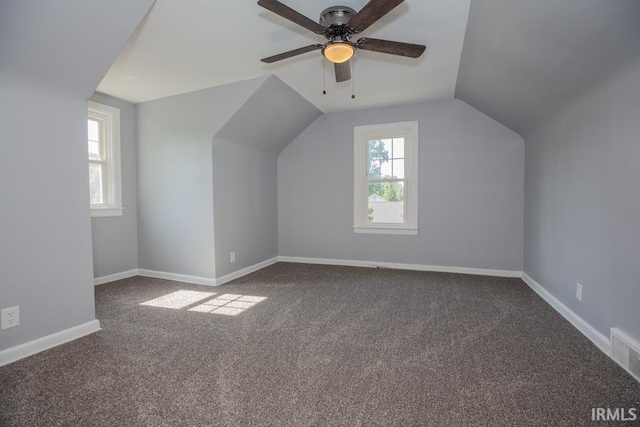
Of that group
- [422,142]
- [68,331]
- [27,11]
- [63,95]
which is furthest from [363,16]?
[68,331]

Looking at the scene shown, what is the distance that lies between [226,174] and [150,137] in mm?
1206

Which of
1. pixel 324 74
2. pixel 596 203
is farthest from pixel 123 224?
pixel 596 203

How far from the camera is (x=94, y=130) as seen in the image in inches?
153

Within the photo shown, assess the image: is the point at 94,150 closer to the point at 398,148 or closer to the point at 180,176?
the point at 180,176

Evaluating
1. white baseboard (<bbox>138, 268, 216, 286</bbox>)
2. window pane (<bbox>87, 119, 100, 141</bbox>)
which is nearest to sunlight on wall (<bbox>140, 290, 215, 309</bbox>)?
white baseboard (<bbox>138, 268, 216, 286</bbox>)

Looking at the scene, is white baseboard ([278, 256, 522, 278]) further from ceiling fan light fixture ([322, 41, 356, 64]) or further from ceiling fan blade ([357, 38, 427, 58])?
ceiling fan light fixture ([322, 41, 356, 64])

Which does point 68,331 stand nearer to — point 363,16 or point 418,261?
point 363,16

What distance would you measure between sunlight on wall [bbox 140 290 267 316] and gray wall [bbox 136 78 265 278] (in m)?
0.47

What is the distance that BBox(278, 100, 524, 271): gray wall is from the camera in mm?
4066

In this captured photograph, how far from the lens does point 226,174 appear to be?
157 inches

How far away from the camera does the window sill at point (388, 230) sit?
14.7 ft

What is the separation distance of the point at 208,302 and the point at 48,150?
187cm

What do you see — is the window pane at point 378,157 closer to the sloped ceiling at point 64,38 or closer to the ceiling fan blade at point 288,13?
the ceiling fan blade at point 288,13

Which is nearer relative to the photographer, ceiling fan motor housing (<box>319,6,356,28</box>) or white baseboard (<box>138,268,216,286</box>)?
ceiling fan motor housing (<box>319,6,356,28</box>)
